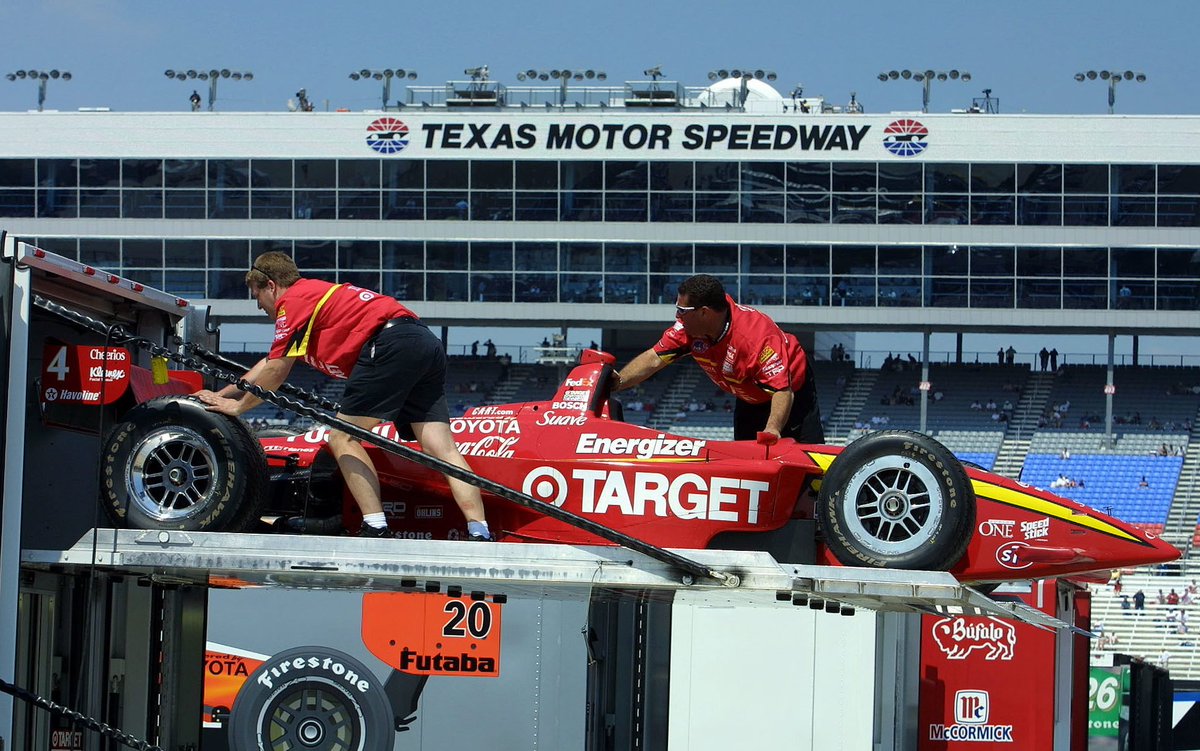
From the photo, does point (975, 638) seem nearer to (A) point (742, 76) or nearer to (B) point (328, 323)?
(B) point (328, 323)

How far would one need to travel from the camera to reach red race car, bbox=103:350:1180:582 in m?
6.38

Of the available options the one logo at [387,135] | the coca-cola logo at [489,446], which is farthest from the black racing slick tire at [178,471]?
the one logo at [387,135]

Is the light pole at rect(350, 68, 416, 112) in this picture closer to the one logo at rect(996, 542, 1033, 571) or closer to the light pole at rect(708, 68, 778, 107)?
the light pole at rect(708, 68, 778, 107)

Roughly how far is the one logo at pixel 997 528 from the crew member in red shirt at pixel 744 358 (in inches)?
36.6

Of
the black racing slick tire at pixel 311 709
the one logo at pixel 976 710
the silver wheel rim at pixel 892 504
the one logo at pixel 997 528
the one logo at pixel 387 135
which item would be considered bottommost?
the one logo at pixel 976 710

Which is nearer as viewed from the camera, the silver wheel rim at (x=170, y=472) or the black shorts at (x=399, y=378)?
the silver wheel rim at (x=170, y=472)

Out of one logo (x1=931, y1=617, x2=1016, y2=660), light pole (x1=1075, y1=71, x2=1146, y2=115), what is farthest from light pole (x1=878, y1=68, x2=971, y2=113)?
one logo (x1=931, y1=617, x2=1016, y2=660)

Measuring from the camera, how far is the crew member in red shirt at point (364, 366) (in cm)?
663

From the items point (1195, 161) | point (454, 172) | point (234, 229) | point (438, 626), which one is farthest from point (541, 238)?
point (438, 626)

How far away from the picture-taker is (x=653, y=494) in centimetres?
691

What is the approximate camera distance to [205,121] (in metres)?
42.5

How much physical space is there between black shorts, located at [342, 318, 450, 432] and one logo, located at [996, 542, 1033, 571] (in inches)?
95.4

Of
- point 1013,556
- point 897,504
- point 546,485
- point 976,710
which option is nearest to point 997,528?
point 1013,556

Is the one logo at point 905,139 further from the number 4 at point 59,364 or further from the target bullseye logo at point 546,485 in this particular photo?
the number 4 at point 59,364
